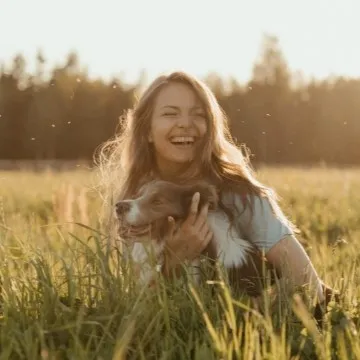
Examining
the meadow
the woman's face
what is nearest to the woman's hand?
the meadow

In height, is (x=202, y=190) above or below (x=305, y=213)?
above

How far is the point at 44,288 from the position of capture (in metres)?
3.44

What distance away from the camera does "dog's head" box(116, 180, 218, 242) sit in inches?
168

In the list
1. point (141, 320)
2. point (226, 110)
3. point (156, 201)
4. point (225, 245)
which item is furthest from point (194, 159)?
point (226, 110)

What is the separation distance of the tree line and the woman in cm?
3465

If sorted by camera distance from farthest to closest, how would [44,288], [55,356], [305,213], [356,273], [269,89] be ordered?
[269,89]
[305,213]
[356,273]
[44,288]
[55,356]

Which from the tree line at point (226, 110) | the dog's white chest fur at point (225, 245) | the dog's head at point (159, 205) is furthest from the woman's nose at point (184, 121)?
the tree line at point (226, 110)

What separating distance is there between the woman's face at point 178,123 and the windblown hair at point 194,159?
0.14ft

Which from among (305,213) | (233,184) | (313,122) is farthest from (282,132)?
(233,184)

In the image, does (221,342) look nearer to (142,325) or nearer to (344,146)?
(142,325)

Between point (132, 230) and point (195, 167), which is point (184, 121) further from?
point (132, 230)

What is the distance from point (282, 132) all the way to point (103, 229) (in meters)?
39.4

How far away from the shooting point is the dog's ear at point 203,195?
4.38m

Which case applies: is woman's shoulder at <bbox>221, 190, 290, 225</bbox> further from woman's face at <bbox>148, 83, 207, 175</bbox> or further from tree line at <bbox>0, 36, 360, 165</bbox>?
tree line at <bbox>0, 36, 360, 165</bbox>
